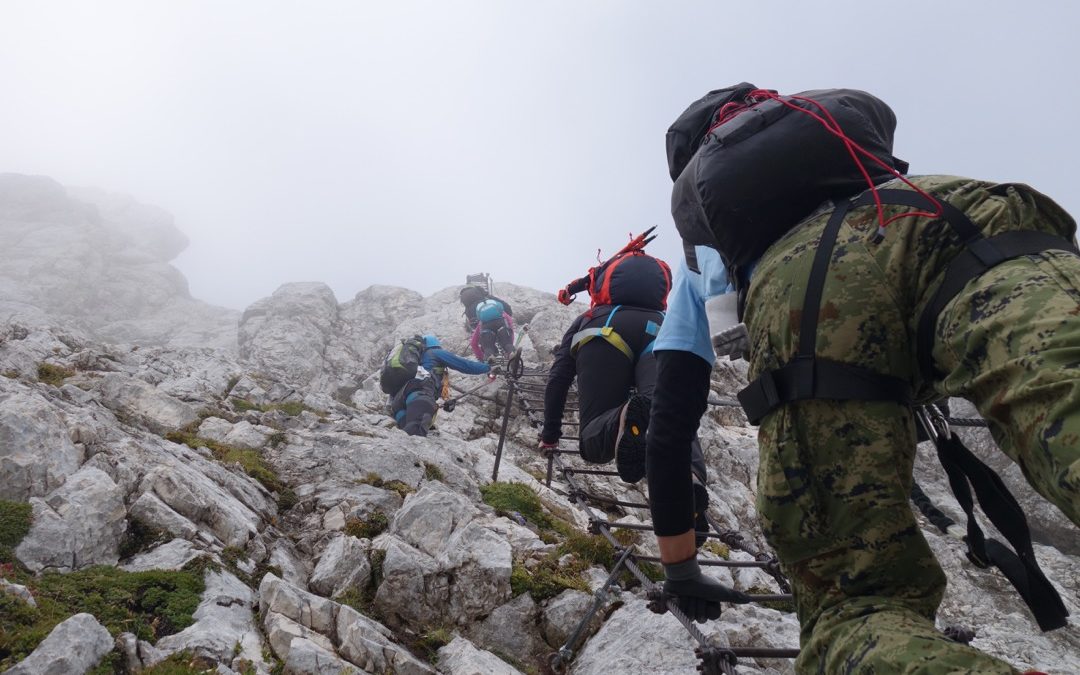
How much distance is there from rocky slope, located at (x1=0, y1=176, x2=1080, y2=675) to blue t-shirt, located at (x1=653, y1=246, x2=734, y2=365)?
11.1ft

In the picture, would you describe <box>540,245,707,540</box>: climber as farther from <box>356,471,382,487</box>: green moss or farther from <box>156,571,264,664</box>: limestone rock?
<box>156,571,264,664</box>: limestone rock

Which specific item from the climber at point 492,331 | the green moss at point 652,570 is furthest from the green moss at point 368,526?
the climber at point 492,331

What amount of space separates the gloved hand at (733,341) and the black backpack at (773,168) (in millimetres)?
297

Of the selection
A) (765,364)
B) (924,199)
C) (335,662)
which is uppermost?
(924,199)

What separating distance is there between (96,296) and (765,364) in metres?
87.8

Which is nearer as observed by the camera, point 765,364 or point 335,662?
point 765,364

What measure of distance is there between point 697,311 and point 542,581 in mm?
4617

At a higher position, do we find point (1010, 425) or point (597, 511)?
point (1010, 425)

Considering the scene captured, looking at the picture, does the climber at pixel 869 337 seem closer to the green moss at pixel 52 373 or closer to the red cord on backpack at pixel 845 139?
the red cord on backpack at pixel 845 139

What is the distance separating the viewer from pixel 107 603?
505 cm

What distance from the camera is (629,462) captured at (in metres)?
5.95

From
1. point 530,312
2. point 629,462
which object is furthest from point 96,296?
point 629,462

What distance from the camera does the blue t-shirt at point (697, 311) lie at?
10.5 feet

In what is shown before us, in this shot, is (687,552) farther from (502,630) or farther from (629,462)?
(502,630)
